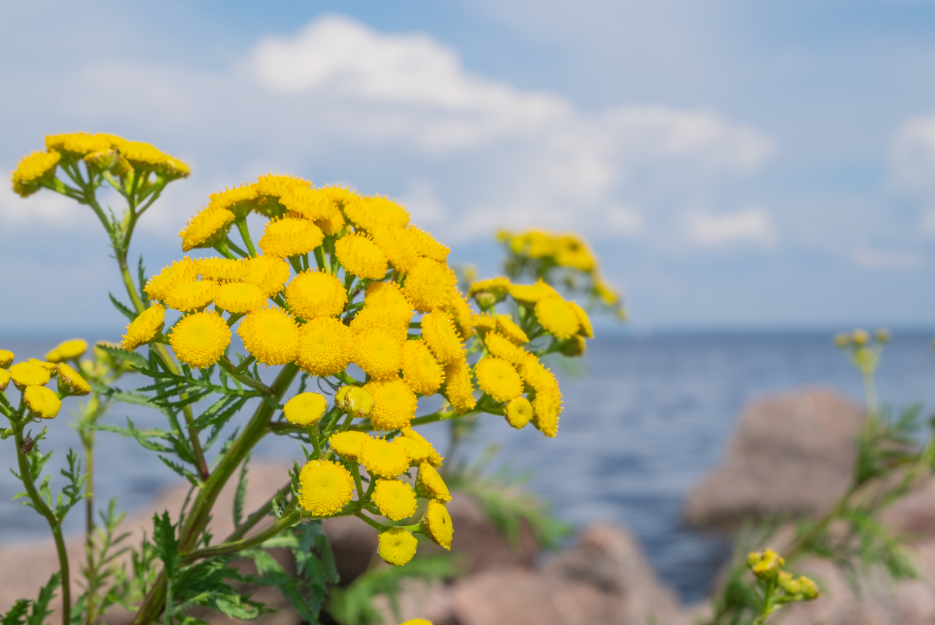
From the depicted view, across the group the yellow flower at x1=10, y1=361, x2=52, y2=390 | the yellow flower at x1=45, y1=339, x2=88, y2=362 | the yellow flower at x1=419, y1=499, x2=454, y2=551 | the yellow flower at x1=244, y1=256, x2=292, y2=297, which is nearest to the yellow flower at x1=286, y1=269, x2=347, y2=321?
the yellow flower at x1=244, y1=256, x2=292, y2=297

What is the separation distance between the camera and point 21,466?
4.29 ft

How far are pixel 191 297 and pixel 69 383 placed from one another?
15.8 inches

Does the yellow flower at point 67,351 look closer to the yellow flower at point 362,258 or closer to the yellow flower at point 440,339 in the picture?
the yellow flower at point 362,258

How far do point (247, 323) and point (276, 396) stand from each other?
179 millimetres

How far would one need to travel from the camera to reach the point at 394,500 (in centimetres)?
120

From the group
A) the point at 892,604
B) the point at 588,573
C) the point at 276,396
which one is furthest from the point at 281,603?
the point at 892,604

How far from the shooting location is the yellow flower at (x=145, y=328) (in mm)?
1283

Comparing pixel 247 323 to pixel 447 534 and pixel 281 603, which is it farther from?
pixel 281 603

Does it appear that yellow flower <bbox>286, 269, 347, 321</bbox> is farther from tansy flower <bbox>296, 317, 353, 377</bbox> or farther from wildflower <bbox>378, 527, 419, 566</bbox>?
wildflower <bbox>378, 527, 419, 566</bbox>

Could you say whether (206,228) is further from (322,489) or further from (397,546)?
(397,546)

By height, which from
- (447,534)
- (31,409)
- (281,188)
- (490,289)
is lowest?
(447,534)

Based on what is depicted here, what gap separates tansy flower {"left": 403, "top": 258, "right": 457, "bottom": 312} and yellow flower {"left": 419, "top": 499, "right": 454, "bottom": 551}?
38 cm

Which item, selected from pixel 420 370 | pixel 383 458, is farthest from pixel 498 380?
pixel 383 458

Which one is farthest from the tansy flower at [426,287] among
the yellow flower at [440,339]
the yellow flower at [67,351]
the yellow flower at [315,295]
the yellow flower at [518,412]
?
the yellow flower at [67,351]
